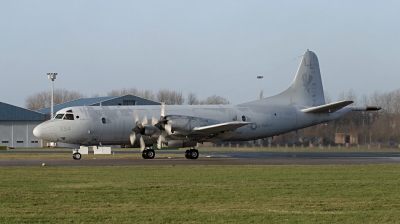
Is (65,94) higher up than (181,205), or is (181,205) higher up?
(65,94)

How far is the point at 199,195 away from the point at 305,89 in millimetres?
23996

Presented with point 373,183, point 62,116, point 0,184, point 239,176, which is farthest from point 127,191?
point 62,116

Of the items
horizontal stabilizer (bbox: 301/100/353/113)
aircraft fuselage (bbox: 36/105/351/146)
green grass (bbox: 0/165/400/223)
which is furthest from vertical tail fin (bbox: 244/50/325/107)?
green grass (bbox: 0/165/400/223)

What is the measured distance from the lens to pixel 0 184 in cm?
1852

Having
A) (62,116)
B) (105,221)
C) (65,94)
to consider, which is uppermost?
(65,94)

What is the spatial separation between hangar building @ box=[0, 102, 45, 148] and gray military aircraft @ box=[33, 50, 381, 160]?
37339 millimetres

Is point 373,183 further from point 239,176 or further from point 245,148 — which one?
point 245,148

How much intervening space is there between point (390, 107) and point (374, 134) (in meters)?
3.56

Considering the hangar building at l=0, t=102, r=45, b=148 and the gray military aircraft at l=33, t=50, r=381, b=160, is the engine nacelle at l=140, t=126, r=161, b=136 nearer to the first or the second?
the gray military aircraft at l=33, t=50, r=381, b=160

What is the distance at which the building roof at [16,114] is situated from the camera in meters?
70.4

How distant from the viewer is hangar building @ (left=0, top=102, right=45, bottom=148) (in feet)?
227

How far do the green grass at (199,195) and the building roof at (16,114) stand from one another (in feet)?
159

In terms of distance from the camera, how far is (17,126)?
7044 cm

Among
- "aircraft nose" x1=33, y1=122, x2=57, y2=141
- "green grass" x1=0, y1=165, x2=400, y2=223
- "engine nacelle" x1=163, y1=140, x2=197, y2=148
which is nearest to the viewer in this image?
"green grass" x1=0, y1=165, x2=400, y2=223
